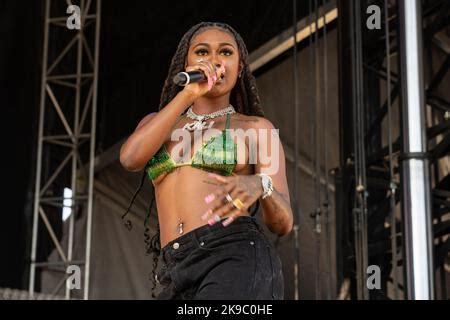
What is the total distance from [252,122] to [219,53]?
16 cm

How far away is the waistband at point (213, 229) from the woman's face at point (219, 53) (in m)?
0.29

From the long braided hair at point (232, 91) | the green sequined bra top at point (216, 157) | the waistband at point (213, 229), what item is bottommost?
the waistband at point (213, 229)

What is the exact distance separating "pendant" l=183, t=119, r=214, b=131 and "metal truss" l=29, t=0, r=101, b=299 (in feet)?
16.0

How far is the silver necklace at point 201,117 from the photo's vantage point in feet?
6.52

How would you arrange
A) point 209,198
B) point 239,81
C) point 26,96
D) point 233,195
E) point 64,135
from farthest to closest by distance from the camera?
point 64,135 < point 26,96 < point 239,81 < point 209,198 < point 233,195

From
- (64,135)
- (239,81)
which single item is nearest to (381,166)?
(64,135)

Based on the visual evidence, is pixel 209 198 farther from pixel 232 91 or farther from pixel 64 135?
pixel 64 135

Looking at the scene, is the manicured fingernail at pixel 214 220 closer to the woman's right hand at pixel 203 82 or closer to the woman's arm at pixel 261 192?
the woman's arm at pixel 261 192

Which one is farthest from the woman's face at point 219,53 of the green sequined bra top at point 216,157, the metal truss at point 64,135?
the metal truss at point 64,135

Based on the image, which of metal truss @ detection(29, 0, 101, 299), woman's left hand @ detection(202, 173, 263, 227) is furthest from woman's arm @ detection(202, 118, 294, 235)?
metal truss @ detection(29, 0, 101, 299)

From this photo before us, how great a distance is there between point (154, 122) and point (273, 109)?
4041 mm

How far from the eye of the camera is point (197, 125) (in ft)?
6.54

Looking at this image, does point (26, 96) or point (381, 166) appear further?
point (26, 96)

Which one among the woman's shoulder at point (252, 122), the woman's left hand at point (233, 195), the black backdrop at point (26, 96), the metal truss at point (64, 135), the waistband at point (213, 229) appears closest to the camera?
the woman's left hand at point (233, 195)
